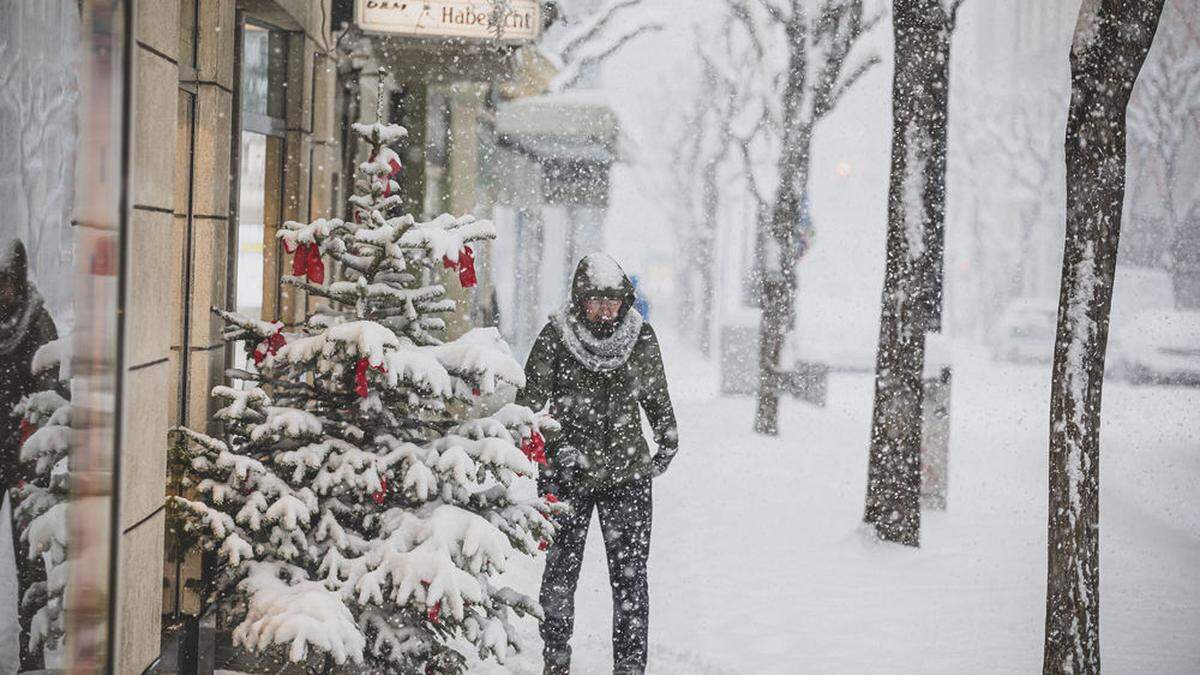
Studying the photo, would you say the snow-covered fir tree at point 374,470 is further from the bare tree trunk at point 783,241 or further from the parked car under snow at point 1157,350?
the parked car under snow at point 1157,350

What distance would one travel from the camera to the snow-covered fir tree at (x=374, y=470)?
447 cm

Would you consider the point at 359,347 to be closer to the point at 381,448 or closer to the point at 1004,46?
the point at 381,448

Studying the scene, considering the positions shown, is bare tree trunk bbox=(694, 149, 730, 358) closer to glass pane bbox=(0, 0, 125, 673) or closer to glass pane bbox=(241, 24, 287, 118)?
glass pane bbox=(241, 24, 287, 118)

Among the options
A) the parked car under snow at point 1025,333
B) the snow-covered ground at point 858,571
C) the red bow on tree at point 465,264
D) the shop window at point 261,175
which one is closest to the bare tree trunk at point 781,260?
the snow-covered ground at point 858,571

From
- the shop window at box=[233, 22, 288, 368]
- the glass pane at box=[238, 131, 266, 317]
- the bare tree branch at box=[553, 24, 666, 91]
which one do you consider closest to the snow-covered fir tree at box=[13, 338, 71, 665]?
the shop window at box=[233, 22, 288, 368]

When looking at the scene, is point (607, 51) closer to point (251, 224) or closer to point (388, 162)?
point (251, 224)

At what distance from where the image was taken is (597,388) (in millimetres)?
5574

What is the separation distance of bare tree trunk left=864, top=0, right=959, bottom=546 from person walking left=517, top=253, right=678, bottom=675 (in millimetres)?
4091

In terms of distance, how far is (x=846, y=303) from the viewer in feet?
219

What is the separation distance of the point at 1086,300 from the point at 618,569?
7.90 feet

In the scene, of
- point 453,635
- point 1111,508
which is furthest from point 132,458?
point 1111,508

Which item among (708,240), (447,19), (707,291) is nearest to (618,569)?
(447,19)

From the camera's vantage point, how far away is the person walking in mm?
5480

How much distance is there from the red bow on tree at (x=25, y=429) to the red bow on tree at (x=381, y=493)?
1.54m
